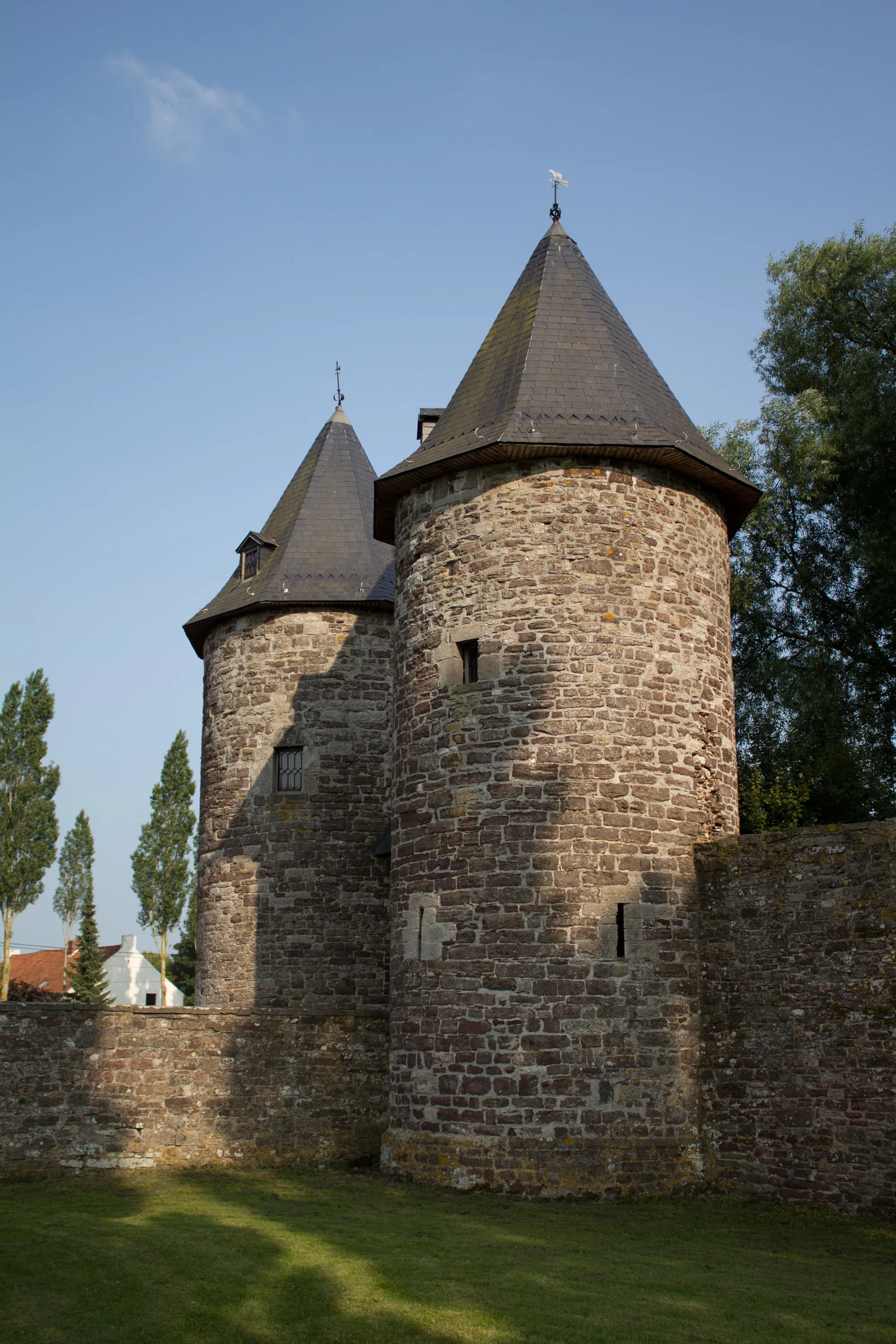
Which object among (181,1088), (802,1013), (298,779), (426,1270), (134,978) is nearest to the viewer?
(426,1270)

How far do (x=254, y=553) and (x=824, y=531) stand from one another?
1047 cm

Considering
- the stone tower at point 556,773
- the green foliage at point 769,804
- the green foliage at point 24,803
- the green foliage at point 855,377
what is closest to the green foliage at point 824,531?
the green foliage at point 855,377

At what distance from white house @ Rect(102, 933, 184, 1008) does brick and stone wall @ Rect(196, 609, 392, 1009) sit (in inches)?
1255

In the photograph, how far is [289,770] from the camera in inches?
706

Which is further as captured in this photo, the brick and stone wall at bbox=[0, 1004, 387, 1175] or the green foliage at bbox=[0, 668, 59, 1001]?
the green foliage at bbox=[0, 668, 59, 1001]

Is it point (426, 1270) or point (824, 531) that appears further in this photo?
point (824, 531)

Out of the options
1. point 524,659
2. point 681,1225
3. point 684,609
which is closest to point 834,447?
point 684,609

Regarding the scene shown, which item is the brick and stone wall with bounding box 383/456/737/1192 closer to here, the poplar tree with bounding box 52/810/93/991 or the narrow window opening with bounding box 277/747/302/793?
the narrow window opening with bounding box 277/747/302/793

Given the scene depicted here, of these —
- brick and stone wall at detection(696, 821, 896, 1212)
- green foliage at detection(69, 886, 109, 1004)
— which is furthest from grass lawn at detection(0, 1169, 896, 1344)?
green foliage at detection(69, 886, 109, 1004)

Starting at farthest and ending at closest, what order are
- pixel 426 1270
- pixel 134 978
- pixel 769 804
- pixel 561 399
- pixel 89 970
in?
1. pixel 134 978
2. pixel 89 970
3. pixel 769 804
4. pixel 561 399
5. pixel 426 1270

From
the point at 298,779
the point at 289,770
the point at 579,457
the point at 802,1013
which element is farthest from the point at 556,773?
the point at 289,770

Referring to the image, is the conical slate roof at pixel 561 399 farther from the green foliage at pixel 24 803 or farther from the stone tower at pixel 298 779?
the green foliage at pixel 24 803

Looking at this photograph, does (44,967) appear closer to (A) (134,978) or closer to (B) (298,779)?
(A) (134,978)

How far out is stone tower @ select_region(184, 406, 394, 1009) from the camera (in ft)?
56.3
